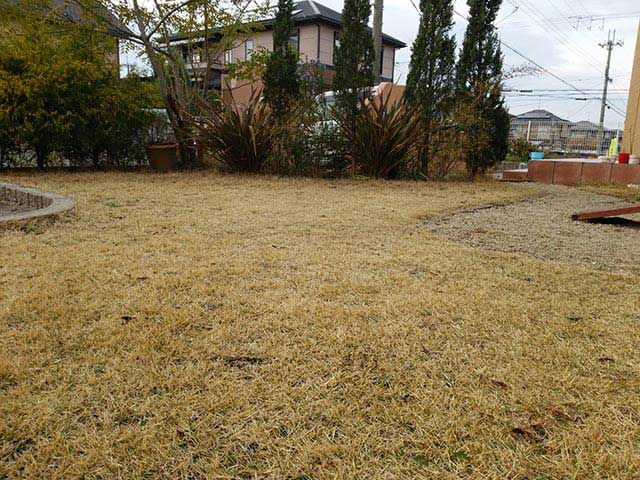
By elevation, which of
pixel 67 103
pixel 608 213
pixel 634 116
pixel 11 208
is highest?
pixel 634 116

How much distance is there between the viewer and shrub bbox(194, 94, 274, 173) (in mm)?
6723

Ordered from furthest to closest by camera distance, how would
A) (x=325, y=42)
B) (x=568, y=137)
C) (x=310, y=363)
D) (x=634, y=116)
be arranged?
(x=325, y=42), (x=568, y=137), (x=634, y=116), (x=310, y=363)

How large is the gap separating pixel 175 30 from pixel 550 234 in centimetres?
695

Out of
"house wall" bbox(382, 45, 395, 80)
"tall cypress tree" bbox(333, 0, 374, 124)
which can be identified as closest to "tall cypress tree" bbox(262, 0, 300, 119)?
"tall cypress tree" bbox(333, 0, 374, 124)

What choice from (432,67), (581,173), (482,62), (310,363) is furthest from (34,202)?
(581,173)

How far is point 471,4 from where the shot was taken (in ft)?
22.7

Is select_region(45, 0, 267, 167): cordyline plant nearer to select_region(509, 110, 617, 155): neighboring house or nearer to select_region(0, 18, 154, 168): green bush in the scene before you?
select_region(0, 18, 154, 168): green bush

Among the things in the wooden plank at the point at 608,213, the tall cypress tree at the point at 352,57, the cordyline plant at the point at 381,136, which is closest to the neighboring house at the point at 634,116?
the cordyline plant at the point at 381,136

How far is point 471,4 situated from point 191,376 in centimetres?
727

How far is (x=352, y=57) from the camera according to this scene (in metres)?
6.80

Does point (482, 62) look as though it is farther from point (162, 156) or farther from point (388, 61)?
point (388, 61)

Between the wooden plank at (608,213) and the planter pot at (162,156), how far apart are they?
5.91 metres

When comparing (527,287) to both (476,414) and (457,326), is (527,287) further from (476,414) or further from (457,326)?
(476,414)

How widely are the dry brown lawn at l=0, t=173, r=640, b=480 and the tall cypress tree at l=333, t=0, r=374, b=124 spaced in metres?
4.63
